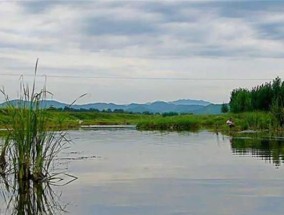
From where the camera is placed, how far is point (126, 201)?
12.2 metres

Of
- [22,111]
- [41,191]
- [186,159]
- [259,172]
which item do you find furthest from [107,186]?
[186,159]

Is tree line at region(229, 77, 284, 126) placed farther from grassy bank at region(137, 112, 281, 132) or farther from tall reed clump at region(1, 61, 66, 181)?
tall reed clump at region(1, 61, 66, 181)

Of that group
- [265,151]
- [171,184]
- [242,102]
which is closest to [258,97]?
[242,102]

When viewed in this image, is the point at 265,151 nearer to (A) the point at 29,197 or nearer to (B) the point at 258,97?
(A) the point at 29,197

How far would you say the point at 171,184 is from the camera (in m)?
14.4

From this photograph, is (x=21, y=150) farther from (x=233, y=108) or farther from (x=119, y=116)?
(x=119, y=116)

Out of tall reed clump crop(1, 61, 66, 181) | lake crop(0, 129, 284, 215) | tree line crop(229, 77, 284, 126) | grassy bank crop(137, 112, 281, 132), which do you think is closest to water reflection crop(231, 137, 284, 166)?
lake crop(0, 129, 284, 215)

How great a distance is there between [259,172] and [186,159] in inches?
187

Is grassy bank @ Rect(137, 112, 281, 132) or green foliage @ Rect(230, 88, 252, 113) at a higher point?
green foliage @ Rect(230, 88, 252, 113)

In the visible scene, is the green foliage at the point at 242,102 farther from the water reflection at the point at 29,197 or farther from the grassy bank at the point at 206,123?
the water reflection at the point at 29,197

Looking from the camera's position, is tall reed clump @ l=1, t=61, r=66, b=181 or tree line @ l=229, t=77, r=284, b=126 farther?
tree line @ l=229, t=77, r=284, b=126

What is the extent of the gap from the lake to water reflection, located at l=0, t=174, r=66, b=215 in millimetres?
80

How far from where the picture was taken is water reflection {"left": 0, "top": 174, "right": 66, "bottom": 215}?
11.8 m

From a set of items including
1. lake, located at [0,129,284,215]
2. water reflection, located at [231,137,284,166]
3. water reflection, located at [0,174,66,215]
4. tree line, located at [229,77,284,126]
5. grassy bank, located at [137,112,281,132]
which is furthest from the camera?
tree line, located at [229,77,284,126]
